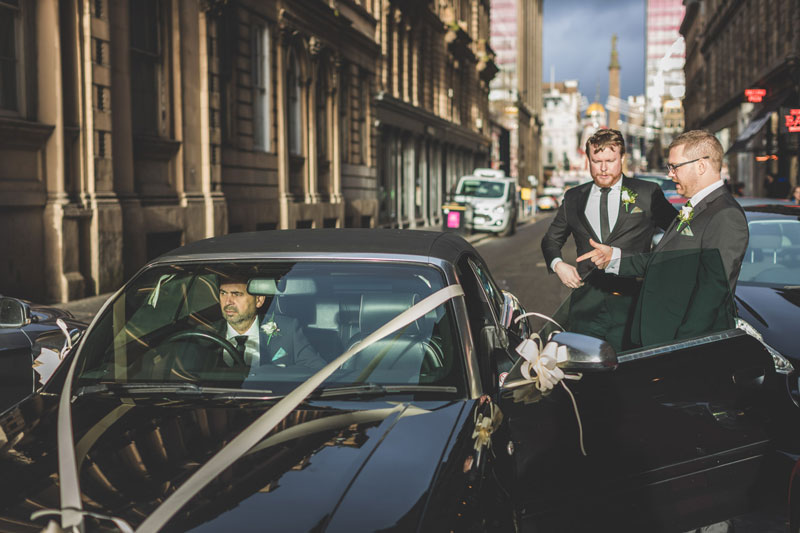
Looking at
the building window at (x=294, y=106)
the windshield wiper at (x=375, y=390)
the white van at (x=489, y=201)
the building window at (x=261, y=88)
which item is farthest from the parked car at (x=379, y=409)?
the white van at (x=489, y=201)

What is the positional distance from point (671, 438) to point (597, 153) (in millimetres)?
2013

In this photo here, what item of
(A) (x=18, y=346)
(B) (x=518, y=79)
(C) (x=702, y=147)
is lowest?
(A) (x=18, y=346)

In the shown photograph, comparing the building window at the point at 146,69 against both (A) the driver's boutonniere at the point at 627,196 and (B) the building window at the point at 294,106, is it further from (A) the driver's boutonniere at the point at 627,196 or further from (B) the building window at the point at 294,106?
(A) the driver's boutonniere at the point at 627,196

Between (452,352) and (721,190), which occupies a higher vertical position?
(721,190)

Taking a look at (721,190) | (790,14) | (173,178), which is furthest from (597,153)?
(790,14)

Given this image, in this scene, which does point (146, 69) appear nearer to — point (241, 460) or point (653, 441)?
point (653, 441)

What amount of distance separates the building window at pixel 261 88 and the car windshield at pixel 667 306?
1852cm

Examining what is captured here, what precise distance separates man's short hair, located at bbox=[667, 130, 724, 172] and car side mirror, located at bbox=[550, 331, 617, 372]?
4.62 feet

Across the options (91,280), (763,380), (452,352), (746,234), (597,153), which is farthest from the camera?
(91,280)

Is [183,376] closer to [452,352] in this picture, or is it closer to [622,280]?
[452,352]

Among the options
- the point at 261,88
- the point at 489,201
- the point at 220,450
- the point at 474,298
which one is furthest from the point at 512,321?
the point at 489,201

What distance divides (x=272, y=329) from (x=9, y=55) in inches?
445

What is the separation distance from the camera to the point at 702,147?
4.06 metres

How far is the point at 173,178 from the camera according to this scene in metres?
16.9
